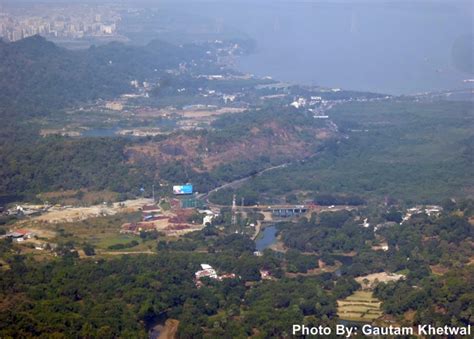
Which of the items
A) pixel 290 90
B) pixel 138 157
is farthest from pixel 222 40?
pixel 138 157

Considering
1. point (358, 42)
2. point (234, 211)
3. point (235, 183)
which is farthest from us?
point (358, 42)

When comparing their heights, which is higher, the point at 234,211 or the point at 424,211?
the point at 424,211

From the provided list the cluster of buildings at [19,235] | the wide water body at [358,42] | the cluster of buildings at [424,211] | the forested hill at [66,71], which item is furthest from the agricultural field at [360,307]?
the wide water body at [358,42]

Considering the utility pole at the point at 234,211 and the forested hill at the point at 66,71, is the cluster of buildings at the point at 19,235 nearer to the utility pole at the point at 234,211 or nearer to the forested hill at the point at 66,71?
the utility pole at the point at 234,211

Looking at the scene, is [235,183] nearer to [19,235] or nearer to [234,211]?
[234,211]

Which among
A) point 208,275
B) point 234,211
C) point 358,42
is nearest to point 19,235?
point 208,275
